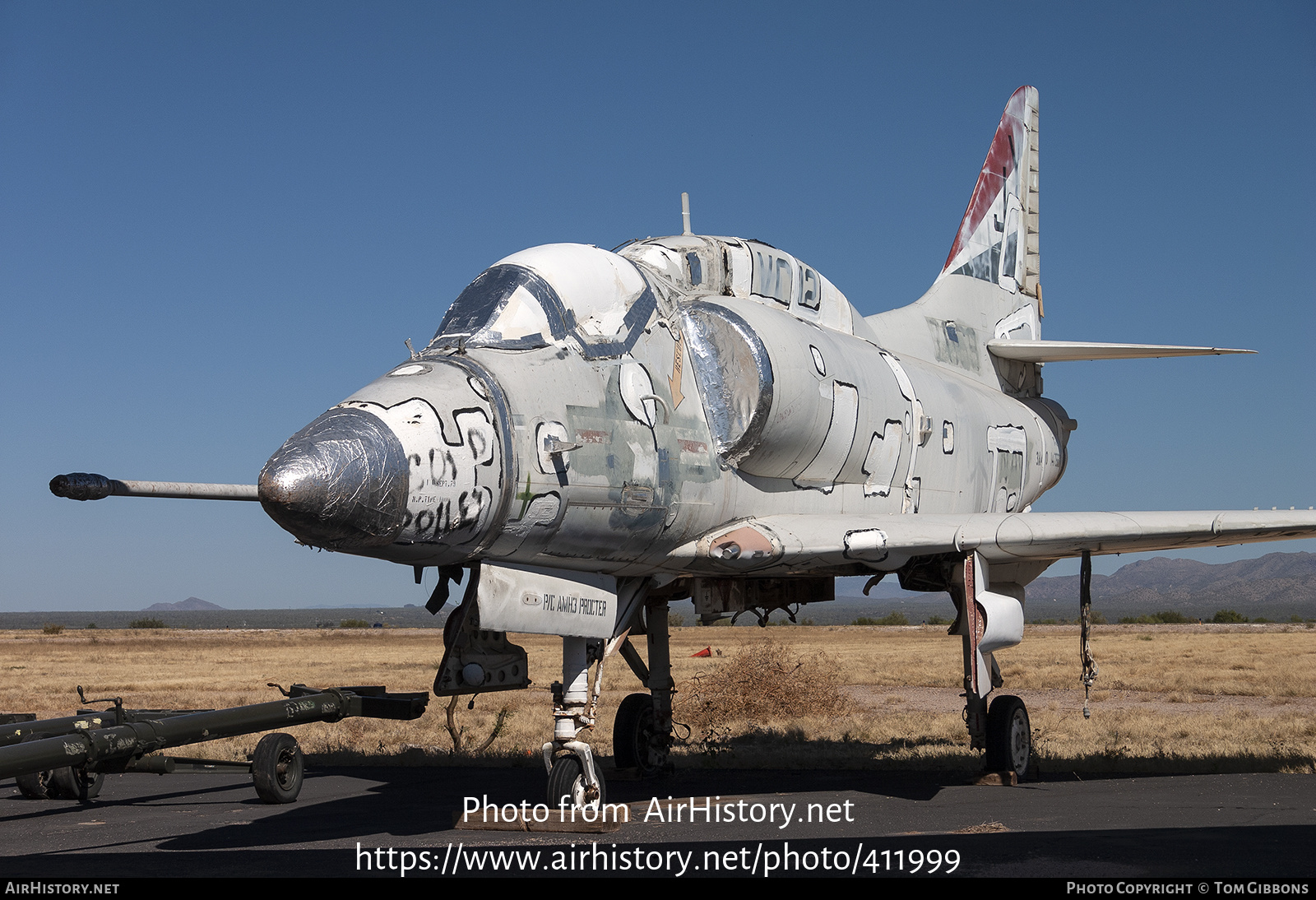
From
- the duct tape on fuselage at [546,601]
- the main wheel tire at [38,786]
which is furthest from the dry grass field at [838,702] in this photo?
the duct tape on fuselage at [546,601]

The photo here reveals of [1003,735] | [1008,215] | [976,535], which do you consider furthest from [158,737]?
[1008,215]

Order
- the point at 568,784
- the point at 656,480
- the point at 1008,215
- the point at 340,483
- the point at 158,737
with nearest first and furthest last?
the point at 340,483, the point at 568,784, the point at 656,480, the point at 158,737, the point at 1008,215

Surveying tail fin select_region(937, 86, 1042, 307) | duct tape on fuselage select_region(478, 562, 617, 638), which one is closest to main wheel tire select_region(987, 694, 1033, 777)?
duct tape on fuselage select_region(478, 562, 617, 638)

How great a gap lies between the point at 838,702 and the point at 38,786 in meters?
13.9

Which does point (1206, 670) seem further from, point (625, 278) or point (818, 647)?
point (625, 278)

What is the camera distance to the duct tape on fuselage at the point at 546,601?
8.13 m

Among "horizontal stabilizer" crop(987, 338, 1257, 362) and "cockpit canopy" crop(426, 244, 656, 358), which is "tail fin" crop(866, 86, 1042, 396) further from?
"cockpit canopy" crop(426, 244, 656, 358)

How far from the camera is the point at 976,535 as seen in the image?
1086 cm

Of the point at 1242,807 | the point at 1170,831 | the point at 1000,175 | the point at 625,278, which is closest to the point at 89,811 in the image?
the point at 625,278

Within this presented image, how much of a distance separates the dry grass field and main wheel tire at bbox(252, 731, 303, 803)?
3.72 metres

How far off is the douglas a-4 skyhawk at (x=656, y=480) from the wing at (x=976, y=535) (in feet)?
0.09

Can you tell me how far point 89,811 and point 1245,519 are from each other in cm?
1116

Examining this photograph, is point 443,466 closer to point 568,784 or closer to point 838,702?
point 568,784

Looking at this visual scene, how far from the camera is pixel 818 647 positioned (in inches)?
2004
